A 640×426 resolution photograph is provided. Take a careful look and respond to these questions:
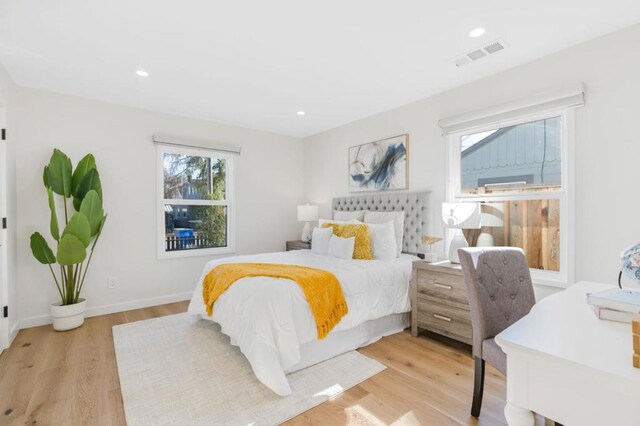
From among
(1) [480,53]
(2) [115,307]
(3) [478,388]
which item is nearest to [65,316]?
(2) [115,307]

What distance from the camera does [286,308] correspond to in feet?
7.15

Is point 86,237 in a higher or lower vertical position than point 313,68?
lower

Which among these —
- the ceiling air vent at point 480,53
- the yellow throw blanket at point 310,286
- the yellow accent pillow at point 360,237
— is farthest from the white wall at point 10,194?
the ceiling air vent at point 480,53

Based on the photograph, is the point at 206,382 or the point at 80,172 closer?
the point at 206,382

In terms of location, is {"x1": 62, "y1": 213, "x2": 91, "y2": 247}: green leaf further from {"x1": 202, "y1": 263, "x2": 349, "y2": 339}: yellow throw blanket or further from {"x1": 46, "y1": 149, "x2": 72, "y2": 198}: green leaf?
{"x1": 202, "y1": 263, "x2": 349, "y2": 339}: yellow throw blanket

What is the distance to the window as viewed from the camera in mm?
4074

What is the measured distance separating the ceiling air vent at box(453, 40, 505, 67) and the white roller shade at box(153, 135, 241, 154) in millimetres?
3039

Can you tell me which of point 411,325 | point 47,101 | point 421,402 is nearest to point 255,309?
point 421,402

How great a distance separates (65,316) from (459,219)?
3.91 metres

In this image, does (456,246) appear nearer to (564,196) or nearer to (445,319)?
(445,319)

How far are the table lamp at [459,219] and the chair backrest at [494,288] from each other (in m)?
0.98

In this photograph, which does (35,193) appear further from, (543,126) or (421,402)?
(543,126)

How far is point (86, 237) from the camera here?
9.75ft

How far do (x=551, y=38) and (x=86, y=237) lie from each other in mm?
4298
